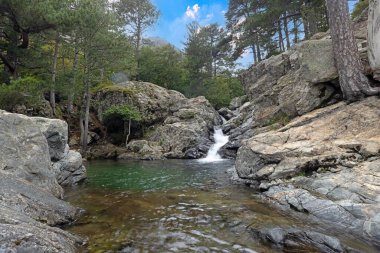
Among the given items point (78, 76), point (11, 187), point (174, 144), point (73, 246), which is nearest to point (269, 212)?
point (73, 246)

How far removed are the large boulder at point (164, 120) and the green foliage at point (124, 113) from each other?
1.29 m

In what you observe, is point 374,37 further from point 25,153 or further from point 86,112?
point 86,112

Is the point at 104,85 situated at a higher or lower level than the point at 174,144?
higher

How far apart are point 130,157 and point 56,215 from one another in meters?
17.2

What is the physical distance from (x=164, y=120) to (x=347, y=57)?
20812 millimetres

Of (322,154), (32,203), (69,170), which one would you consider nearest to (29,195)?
(32,203)

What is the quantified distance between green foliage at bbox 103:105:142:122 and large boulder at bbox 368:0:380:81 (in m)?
20.3

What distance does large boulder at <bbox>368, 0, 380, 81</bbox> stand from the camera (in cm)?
1016

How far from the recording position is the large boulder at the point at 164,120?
24.8m

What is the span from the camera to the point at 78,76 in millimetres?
22828

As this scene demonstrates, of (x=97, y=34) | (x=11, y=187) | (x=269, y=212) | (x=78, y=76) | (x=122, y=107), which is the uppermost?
(x=97, y=34)

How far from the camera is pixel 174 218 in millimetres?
7395

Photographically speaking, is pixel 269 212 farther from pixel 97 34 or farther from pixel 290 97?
pixel 97 34

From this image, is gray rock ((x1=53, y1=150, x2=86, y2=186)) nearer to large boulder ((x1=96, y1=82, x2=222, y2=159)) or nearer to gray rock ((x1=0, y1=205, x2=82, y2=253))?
gray rock ((x1=0, y1=205, x2=82, y2=253))
